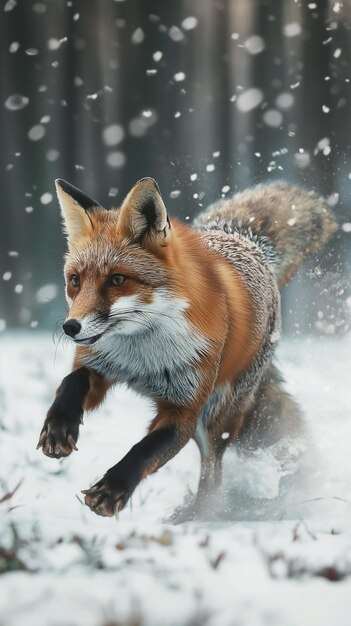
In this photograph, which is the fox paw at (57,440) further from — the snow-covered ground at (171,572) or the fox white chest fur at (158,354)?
the fox white chest fur at (158,354)

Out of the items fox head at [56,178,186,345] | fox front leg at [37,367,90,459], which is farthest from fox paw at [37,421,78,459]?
fox head at [56,178,186,345]

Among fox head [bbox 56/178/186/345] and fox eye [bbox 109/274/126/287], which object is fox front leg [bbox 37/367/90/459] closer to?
fox head [bbox 56/178/186/345]

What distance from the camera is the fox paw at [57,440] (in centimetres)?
181

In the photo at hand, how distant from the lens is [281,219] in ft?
9.68

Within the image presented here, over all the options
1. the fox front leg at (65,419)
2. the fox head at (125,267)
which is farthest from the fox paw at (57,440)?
the fox head at (125,267)

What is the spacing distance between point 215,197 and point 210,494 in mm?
1458

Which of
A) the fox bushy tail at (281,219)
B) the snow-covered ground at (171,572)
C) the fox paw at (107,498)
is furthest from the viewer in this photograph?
the fox bushy tail at (281,219)

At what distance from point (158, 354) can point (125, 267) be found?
310mm

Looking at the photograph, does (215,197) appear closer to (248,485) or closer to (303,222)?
(303,222)

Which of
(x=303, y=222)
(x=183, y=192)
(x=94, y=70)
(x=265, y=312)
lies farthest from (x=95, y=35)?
(x=265, y=312)

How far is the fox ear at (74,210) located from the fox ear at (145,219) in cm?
14

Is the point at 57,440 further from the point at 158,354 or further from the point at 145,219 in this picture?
the point at 145,219

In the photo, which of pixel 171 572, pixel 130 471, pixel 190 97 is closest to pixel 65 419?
pixel 130 471

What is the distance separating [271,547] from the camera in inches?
62.9
